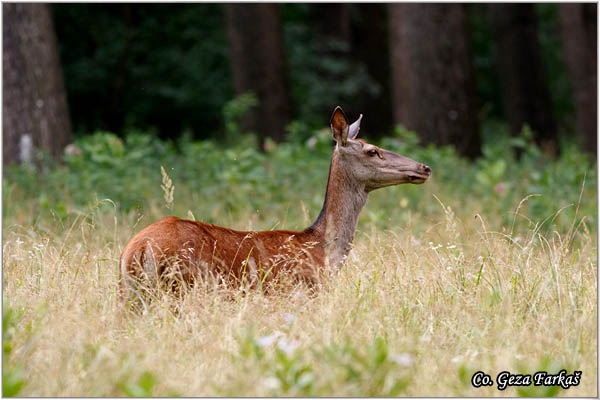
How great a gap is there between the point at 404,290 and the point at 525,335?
773 mm

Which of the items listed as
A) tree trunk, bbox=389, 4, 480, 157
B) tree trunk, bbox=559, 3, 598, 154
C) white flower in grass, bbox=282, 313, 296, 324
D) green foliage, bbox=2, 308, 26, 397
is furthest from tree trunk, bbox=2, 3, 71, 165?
tree trunk, bbox=559, 3, 598, 154

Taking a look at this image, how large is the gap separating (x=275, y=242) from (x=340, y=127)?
3.02ft

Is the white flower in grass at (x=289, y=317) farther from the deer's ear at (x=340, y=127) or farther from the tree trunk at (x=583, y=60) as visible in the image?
the tree trunk at (x=583, y=60)

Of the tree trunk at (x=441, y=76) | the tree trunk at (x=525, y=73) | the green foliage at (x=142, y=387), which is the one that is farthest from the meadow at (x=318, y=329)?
the tree trunk at (x=525, y=73)

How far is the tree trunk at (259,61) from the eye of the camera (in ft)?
43.1

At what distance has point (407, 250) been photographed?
4977 millimetres

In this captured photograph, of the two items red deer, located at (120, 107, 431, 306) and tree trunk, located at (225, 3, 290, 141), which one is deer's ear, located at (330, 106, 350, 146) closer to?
red deer, located at (120, 107, 431, 306)

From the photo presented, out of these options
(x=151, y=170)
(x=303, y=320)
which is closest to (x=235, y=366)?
(x=303, y=320)

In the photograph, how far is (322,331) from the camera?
11.8 feet

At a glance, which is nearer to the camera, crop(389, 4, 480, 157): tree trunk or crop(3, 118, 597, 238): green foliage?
crop(3, 118, 597, 238): green foliage

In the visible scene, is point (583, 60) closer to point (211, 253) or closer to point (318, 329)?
point (211, 253)

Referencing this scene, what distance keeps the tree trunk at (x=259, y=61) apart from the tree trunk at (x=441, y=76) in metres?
3.01

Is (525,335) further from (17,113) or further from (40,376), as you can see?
(17,113)

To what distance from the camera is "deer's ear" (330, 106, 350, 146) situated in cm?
498
